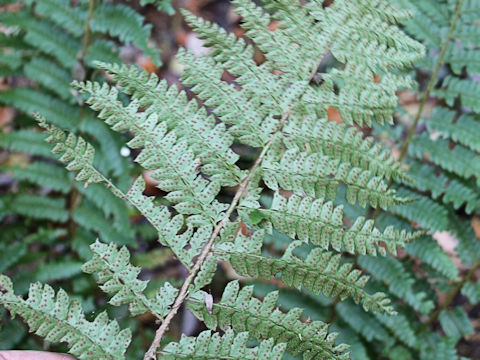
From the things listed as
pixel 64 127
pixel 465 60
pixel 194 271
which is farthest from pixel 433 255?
pixel 64 127

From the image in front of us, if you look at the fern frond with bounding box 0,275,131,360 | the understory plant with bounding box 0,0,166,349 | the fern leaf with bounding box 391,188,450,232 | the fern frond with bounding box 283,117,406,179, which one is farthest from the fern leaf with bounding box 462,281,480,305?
the fern frond with bounding box 0,275,131,360

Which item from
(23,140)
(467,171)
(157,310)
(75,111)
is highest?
(467,171)

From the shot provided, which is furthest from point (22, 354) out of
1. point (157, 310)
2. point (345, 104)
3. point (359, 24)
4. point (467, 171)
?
point (467, 171)

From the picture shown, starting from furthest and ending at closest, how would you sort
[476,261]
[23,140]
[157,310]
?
[23,140] < [476,261] < [157,310]

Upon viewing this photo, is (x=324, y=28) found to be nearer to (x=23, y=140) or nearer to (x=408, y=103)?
(x=23, y=140)

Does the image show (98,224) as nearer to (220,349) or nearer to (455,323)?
(220,349)

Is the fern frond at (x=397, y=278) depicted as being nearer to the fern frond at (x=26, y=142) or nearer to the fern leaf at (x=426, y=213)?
the fern leaf at (x=426, y=213)

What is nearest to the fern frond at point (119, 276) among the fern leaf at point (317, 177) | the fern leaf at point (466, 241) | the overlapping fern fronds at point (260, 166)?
the overlapping fern fronds at point (260, 166)

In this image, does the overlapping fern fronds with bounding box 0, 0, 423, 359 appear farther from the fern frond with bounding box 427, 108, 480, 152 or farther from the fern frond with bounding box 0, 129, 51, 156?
the fern frond with bounding box 0, 129, 51, 156
